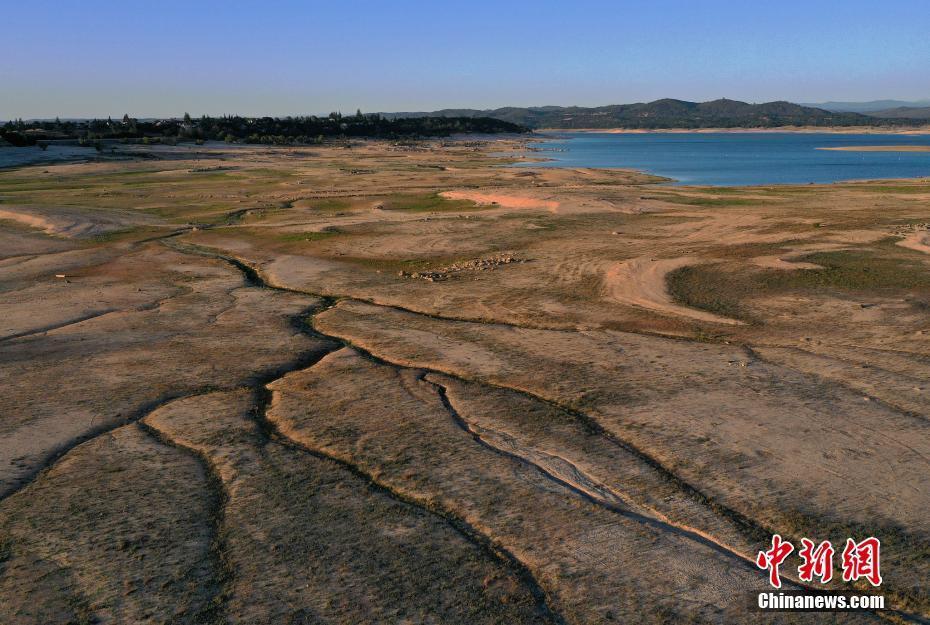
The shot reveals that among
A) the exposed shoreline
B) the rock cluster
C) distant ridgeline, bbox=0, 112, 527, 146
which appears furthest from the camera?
the exposed shoreline

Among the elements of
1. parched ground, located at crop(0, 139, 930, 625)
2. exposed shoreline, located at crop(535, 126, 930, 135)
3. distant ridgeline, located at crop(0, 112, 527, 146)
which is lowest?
parched ground, located at crop(0, 139, 930, 625)

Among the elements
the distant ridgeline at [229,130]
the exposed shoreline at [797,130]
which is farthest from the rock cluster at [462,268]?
the exposed shoreline at [797,130]

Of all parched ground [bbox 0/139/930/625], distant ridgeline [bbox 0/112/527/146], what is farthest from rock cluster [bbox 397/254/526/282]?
distant ridgeline [bbox 0/112/527/146]

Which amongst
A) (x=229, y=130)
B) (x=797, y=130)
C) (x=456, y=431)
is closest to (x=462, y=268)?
(x=456, y=431)

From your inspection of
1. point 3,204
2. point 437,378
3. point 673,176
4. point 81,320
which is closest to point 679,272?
point 437,378

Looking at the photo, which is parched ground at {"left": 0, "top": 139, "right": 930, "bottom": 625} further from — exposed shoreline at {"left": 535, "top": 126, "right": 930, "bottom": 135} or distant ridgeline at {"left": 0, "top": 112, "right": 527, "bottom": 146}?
exposed shoreline at {"left": 535, "top": 126, "right": 930, "bottom": 135}

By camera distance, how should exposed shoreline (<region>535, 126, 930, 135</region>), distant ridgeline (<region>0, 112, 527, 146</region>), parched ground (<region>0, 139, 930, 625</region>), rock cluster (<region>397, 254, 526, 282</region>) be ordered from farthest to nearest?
exposed shoreline (<region>535, 126, 930, 135</region>)
distant ridgeline (<region>0, 112, 527, 146</region>)
rock cluster (<region>397, 254, 526, 282</region>)
parched ground (<region>0, 139, 930, 625</region>)

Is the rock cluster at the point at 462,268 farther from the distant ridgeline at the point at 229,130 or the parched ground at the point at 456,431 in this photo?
the distant ridgeline at the point at 229,130

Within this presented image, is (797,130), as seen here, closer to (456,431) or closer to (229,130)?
(229,130)
